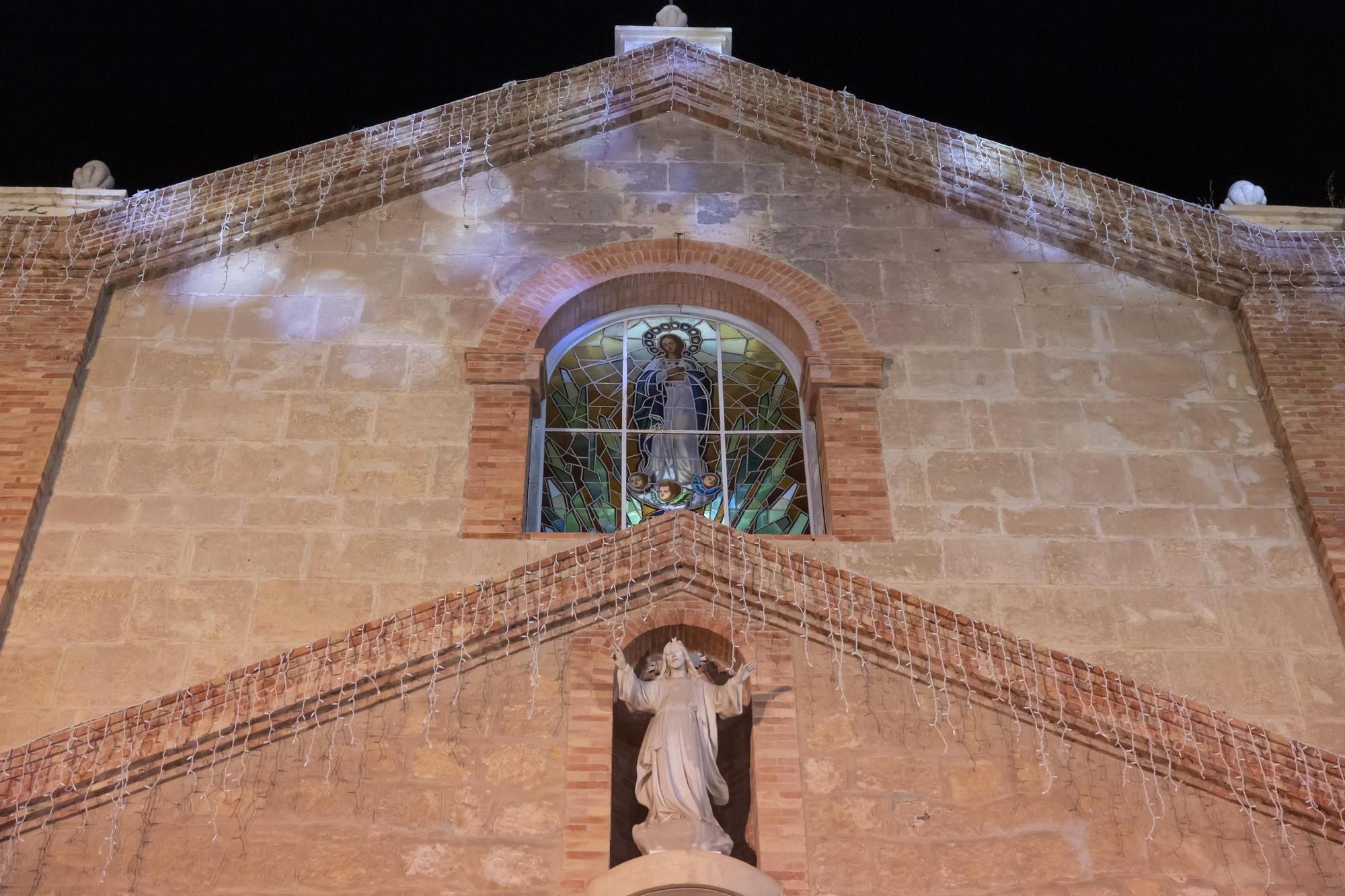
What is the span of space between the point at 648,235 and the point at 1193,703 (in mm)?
6365

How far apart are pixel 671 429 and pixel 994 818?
206 inches

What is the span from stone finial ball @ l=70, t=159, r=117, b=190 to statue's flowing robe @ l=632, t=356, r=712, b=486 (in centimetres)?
522

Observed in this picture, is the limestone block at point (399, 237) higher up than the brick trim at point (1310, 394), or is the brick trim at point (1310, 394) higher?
the limestone block at point (399, 237)

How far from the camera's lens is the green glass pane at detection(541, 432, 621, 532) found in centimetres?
1231

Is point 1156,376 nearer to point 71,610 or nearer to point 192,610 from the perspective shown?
point 192,610

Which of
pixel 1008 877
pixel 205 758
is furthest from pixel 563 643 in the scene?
pixel 1008 877

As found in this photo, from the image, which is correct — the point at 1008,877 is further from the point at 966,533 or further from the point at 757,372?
the point at 757,372

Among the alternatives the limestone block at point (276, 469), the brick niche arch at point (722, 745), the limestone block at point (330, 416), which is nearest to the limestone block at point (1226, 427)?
the brick niche arch at point (722, 745)

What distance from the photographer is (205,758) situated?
857 centimetres

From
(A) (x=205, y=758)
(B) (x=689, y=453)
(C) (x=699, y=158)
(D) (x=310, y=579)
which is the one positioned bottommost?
(A) (x=205, y=758)

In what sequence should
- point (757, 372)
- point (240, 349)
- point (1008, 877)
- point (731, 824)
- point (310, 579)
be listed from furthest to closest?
point (757, 372) → point (240, 349) → point (310, 579) → point (731, 824) → point (1008, 877)

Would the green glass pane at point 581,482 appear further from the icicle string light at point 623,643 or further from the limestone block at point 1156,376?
the limestone block at point 1156,376

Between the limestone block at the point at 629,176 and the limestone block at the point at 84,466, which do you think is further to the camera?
the limestone block at the point at 629,176

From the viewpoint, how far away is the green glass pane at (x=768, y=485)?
12.3 m
